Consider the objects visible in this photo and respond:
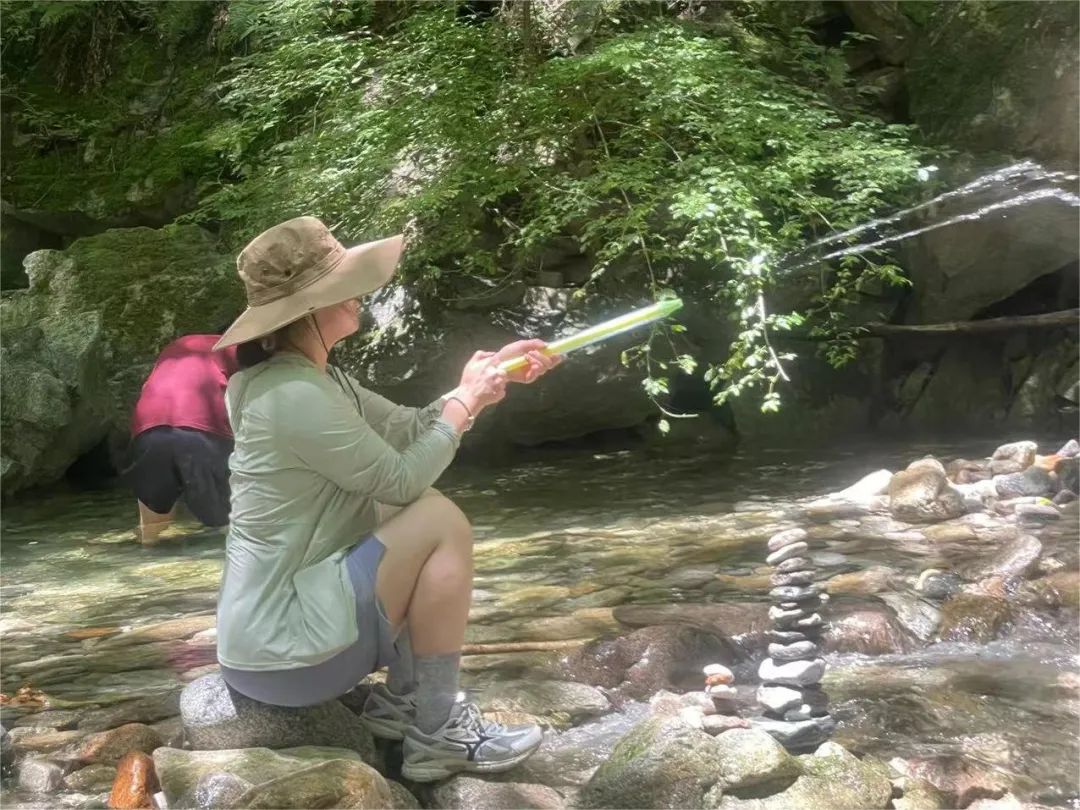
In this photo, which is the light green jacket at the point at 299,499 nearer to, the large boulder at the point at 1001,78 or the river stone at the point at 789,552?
the river stone at the point at 789,552

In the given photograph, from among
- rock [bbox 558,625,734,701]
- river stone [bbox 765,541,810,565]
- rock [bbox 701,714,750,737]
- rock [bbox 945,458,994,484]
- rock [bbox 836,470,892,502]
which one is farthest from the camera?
rock [bbox 945,458,994,484]

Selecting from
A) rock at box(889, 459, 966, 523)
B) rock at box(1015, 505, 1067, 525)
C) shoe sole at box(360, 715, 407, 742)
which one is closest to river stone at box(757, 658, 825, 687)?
shoe sole at box(360, 715, 407, 742)

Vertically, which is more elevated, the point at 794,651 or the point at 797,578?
the point at 797,578

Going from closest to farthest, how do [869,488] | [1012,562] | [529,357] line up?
[529,357]
[1012,562]
[869,488]

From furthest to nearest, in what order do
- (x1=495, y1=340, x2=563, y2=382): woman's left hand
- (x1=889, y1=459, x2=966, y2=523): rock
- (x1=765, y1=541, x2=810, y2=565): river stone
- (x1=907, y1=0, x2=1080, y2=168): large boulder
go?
(x1=907, y1=0, x2=1080, y2=168): large boulder → (x1=889, y1=459, x2=966, y2=523): rock → (x1=765, y1=541, x2=810, y2=565): river stone → (x1=495, y1=340, x2=563, y2=382): woman's left hand

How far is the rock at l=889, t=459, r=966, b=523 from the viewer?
17.6 feet

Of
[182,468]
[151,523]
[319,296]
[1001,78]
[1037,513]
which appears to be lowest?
[1037,513]

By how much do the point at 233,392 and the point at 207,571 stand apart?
2966 millimetres

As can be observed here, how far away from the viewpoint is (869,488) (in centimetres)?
595

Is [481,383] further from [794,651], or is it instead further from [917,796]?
[917,796]

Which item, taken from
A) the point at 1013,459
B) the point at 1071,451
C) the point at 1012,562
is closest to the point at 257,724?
the point at 1012,562

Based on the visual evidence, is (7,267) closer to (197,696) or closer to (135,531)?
(135,531)

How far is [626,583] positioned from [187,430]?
2.17 m

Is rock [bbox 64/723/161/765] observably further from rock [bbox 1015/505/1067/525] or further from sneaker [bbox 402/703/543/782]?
rock [bbox 1015/505/1067/525]
